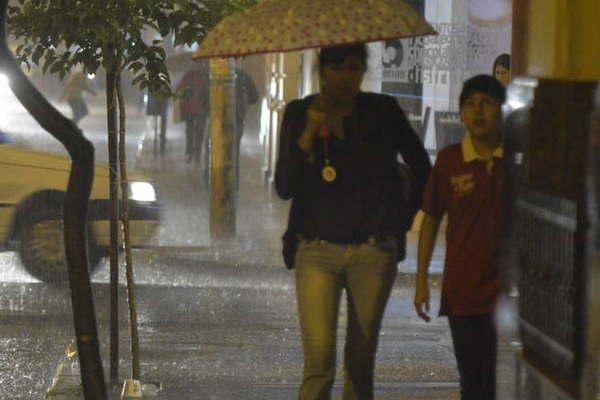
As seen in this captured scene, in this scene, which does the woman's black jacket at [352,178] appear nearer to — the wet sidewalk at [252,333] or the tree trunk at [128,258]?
the wet sidewalk at [252,333]

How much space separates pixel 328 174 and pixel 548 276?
1026 millimetres

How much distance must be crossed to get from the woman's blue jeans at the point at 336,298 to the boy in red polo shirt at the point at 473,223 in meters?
0.27

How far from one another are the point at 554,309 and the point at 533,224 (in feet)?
A: 1.16

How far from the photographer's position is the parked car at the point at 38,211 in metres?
11.3

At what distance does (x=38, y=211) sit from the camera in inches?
445

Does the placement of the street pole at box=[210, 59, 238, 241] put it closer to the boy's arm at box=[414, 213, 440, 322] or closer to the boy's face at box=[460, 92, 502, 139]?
the boy's arm at box=[414, 213, 440, 322]

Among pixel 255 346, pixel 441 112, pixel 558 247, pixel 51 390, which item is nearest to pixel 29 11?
pixel 51 390

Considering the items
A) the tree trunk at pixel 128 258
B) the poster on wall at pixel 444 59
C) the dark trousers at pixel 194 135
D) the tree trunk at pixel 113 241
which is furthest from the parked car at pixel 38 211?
the dark trousers at pixel 194 135

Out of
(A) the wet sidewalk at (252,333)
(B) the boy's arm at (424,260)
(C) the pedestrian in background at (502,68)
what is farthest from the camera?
(C) the pedestrian in background at (502,68)

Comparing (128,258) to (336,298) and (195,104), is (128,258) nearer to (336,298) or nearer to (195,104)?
(336,298)

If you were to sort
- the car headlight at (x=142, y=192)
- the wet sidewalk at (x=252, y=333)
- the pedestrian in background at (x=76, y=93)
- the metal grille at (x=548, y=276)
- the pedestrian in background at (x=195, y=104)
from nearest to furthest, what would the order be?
the metal grille at (x=548, y=276), the wet sidewalk at (x=252, y=333), the car headlight at (x=142, y=192), the pedestrian in background at (x=195, y=104), the pedestrian in background at (x=76, y=93)

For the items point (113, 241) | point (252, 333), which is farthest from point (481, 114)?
point (252, 333)

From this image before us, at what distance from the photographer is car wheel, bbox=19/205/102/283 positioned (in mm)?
11328

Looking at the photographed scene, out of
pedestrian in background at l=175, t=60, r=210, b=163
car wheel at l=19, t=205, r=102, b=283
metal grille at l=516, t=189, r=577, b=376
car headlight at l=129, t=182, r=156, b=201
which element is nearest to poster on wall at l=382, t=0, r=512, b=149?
car headlight at l=129, t=182, r=156, b=201
